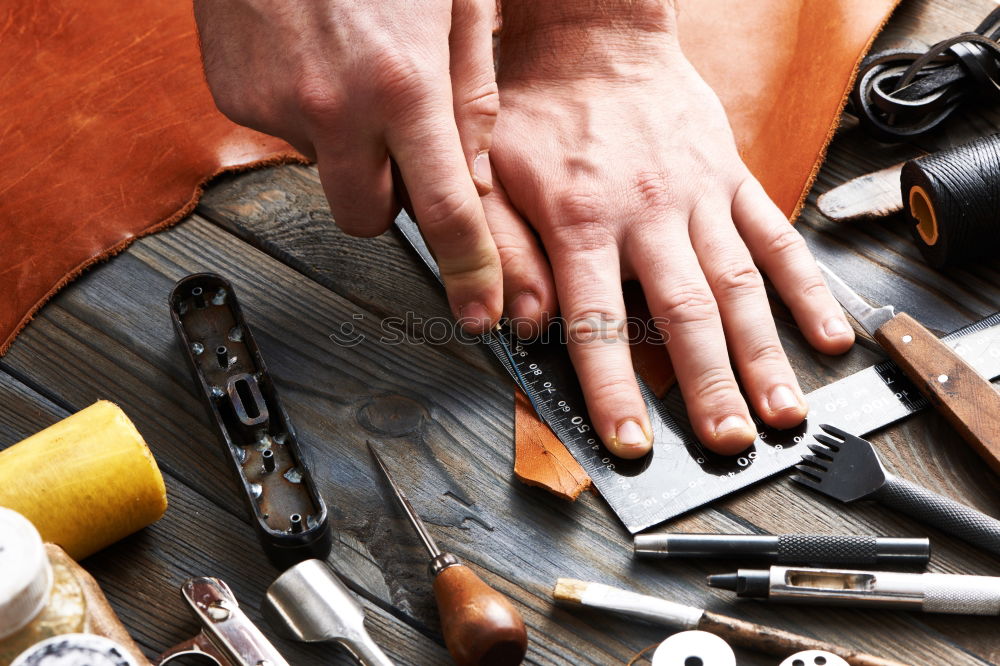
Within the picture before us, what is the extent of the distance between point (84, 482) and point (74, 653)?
26cm

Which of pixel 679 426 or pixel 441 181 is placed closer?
pixel 441 181

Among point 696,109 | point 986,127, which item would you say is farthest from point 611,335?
point 986,127

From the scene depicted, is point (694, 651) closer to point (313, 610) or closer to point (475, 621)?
point (475, 621)

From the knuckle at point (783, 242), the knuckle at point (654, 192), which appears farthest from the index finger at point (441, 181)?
the knuckle at point (783, 242)

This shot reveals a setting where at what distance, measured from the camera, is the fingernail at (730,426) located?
96cm

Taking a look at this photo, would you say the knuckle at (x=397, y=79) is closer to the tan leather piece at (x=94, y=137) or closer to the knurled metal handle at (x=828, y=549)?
the tan leather piece at (x=94, y=137)

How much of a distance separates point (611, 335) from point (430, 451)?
0.76 feet

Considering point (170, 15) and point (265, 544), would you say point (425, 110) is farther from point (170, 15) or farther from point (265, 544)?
point (170, 15)

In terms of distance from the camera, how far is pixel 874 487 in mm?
916

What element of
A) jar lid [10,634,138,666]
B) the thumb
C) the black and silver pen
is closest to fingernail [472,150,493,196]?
the thumb

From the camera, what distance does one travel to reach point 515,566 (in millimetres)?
890

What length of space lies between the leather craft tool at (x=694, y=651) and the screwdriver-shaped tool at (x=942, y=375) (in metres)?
0.37

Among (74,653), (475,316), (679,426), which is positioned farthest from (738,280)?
(74,653)

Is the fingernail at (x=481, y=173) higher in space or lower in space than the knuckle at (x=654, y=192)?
higher
